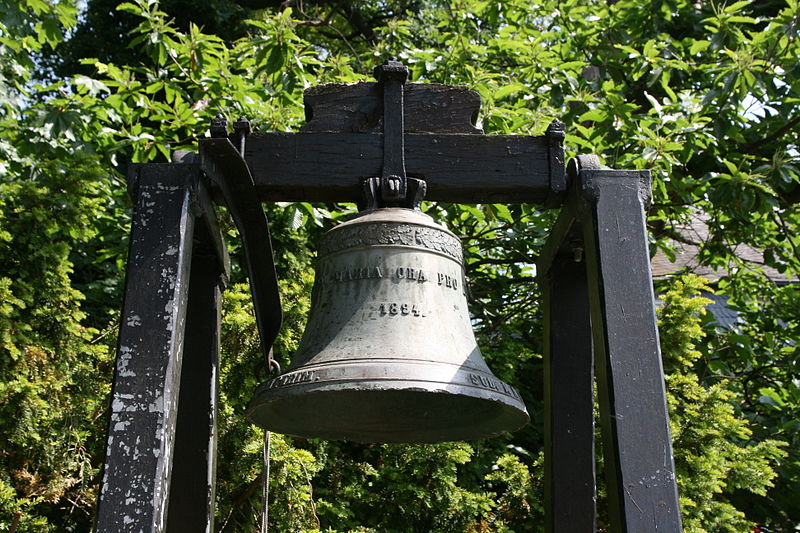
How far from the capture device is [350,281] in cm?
229

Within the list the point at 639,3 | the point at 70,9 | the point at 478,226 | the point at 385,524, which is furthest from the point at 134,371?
the point at 639,3

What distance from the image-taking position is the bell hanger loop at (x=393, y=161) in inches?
91.4

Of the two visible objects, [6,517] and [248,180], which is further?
[6,517]

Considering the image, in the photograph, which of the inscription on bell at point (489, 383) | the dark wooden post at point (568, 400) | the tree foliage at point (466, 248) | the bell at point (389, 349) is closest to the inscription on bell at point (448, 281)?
the bell at point (389, 349)

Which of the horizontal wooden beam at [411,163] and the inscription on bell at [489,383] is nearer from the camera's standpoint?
the inscription on bell at [489,383]

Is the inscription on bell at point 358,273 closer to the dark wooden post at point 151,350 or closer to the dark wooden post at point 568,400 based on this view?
the dark wooden post at point 151,350

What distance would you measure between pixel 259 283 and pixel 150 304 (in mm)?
468

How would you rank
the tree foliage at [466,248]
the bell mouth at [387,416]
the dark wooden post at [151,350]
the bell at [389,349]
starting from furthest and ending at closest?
the tree foliage at [466,248]
the bell mouth at [387,416]
the bell at [389,349]
the dark wooden post at [151,350]

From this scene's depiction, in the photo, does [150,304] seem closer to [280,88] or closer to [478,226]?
[280,88]

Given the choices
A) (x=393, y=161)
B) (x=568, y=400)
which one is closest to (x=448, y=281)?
(x=393, y=161)

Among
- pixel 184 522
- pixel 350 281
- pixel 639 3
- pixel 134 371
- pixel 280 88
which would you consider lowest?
pixel 184 522

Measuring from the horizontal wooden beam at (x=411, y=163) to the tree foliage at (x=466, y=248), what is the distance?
4.72 ft

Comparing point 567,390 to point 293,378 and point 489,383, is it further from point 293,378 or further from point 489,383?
point 293,378

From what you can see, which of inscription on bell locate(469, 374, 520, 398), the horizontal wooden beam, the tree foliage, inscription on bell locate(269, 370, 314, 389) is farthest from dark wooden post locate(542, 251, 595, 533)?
the tree foliage
